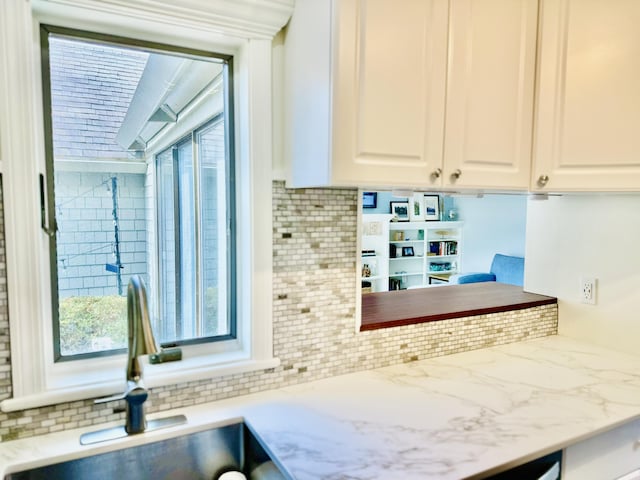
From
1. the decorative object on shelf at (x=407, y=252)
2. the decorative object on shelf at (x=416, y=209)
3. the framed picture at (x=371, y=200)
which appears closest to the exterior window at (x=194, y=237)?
the framed picture at (x=371, y=200)

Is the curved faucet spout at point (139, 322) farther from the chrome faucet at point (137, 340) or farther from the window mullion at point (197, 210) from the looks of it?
the window mullion at point (197, 210)

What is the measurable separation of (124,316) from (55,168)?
437 mm

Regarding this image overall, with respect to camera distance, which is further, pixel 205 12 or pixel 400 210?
pixel 400 210

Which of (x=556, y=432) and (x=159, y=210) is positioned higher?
(x=159, y=210)

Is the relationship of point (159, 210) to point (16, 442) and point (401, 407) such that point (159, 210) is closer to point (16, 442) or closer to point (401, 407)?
point (16, 442)

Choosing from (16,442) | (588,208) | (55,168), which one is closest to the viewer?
(16,442)

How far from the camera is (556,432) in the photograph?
3.60 ft

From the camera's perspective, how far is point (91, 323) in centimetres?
123

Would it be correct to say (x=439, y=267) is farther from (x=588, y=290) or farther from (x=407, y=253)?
(x=588, y=290)

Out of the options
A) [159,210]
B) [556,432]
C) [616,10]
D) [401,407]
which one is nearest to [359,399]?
[401,407]

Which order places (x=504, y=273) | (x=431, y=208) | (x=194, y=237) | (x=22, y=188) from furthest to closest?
(x=431, y=208) < (x=504, y=273) < (x=194, y=237) < (x=22, y=188)

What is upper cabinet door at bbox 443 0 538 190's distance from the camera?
124 cm

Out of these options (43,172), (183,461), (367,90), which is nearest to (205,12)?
(367,90)

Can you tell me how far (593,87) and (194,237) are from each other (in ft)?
4.46
